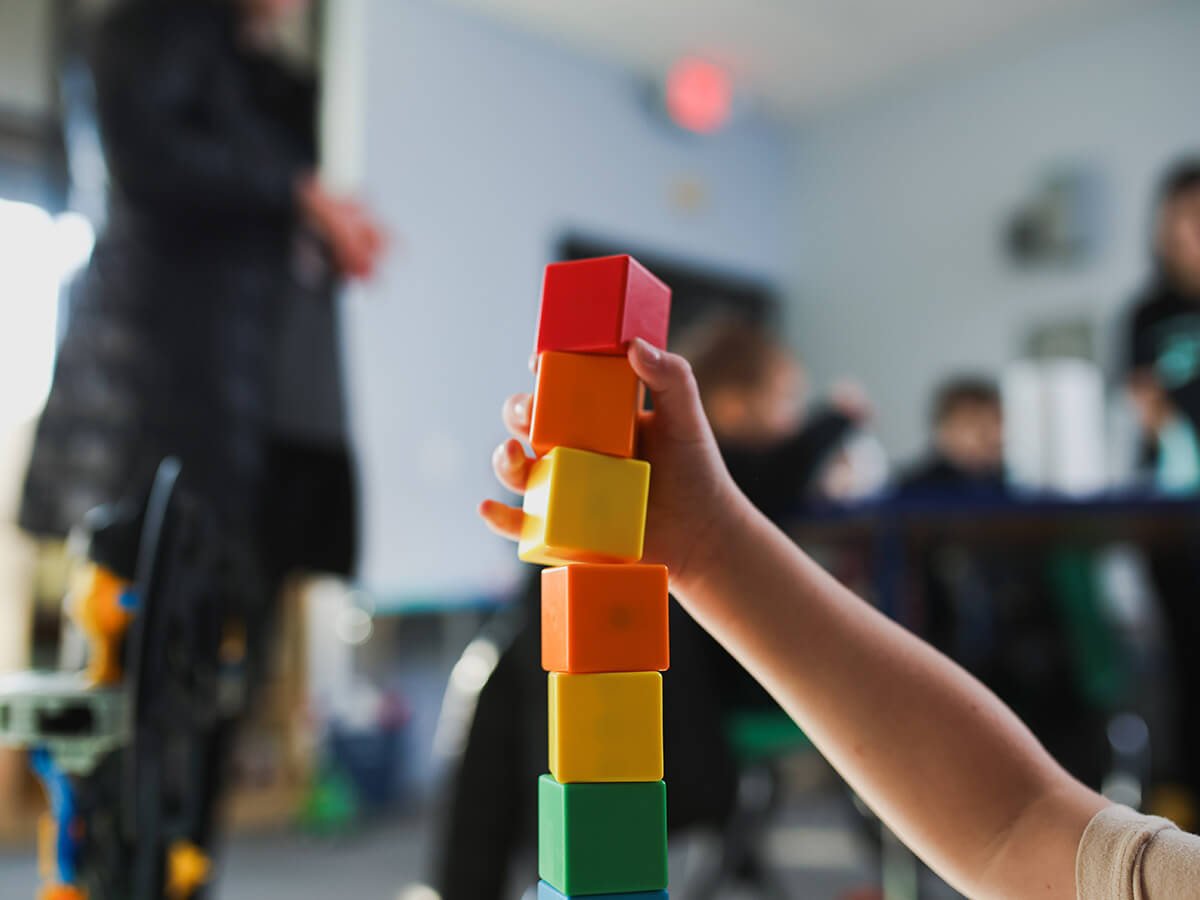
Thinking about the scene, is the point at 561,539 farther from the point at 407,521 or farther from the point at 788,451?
the point at 407,521

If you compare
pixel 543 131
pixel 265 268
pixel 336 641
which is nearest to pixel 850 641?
pixel 265 268

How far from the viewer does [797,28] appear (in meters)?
3.50

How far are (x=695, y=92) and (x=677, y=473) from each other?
363 cm

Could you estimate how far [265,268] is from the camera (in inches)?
40.6

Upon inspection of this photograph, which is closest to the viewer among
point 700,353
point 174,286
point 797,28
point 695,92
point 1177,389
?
→ point 700,353

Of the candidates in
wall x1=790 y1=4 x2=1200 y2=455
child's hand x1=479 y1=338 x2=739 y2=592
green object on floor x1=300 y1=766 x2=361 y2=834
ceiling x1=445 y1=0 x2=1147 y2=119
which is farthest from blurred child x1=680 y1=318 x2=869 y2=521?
wall x1=790 y1=4 x2=1200 y2=455

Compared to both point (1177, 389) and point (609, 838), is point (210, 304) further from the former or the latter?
point (1177, 389)

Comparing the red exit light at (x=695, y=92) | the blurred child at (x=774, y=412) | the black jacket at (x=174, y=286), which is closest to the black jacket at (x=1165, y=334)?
the blurred child at (x=774, y=412)

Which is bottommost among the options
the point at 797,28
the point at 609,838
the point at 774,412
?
the point at 609,838

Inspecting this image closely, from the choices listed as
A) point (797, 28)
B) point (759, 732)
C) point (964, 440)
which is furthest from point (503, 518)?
point (797, 28)

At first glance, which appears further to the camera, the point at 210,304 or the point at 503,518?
the point at 210,304

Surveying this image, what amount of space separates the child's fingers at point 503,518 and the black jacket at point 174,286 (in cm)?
55

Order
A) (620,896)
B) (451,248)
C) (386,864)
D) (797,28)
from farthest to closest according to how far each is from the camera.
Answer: (797,28) → (451,248) → (386,864) → (620,896)

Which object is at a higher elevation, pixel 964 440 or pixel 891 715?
pixel 964 440
